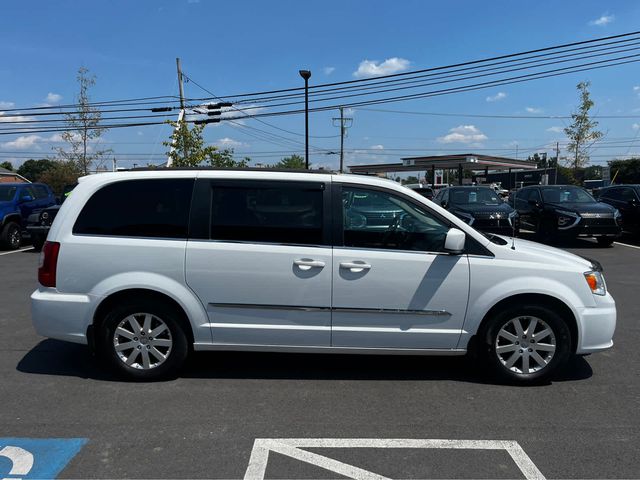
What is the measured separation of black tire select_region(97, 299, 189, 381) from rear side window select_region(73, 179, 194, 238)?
0.62 m

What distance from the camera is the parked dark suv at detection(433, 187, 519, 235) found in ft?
41.8

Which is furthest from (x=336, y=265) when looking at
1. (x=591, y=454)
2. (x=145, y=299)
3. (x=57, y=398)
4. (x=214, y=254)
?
(x=57, y=398)

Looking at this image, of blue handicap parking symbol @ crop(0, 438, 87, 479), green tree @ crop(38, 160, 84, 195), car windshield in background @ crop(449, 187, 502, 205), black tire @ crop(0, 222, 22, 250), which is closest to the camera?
blue handicap parking symbol @ crop(0, 438, 87, 479)

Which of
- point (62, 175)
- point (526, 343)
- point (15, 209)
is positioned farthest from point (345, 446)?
point (62, 175)

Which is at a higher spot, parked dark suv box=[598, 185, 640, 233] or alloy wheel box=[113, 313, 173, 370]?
parked dark suv box=[598, 185, 640, 233]

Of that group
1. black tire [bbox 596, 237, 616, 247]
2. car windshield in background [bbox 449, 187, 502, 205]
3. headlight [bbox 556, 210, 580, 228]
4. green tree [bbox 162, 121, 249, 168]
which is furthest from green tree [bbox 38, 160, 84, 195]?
black tire [bbox 596, 237, 616, 247]

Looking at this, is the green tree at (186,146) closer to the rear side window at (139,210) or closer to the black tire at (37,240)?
the black tire at (37,240)

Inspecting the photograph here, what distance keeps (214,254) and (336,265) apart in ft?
3.31

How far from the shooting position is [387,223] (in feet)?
14.1

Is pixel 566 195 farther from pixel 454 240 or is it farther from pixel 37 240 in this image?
pixel 37 240

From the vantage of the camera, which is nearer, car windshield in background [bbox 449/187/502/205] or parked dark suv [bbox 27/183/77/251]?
parked dark suv [bbox 27/183/77/251]

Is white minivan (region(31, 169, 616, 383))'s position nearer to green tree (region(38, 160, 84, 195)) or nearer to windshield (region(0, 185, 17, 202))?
windshield (region(0, 185, 17, 202))

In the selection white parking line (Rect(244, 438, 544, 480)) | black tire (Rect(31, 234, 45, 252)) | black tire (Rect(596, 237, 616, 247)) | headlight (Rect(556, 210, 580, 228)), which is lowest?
white parking line (Rect(244, 438, 544, 480))

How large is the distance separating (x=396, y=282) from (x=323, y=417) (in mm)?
1207
